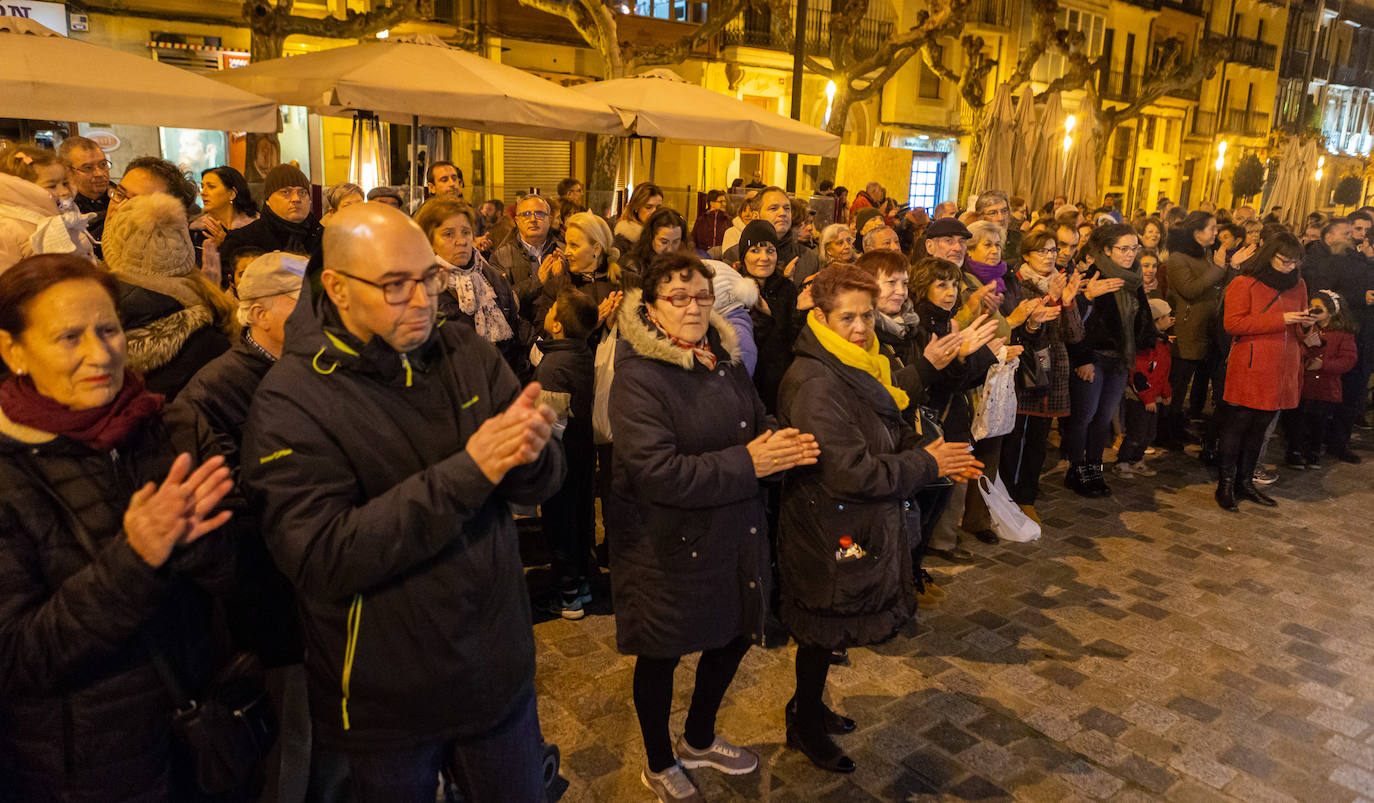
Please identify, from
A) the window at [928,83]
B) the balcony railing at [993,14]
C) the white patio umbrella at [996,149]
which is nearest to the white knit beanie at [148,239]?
the white patio umbrella at [996,149]

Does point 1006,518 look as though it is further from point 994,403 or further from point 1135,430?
point 1135,430

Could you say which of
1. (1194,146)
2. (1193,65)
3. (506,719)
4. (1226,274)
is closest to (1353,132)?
(1194,146)

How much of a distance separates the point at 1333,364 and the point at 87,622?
9.77 metres

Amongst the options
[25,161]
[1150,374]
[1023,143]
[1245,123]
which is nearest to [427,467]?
[25,161]

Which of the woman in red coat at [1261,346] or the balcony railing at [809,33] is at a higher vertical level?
the balcony railing at [809,33]

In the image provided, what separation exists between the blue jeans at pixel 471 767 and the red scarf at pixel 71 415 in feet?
3.22

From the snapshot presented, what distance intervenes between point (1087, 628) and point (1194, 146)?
44351mm

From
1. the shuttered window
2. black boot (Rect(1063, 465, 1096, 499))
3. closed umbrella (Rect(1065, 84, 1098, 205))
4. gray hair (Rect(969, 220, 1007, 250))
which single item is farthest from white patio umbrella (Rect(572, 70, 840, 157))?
the shuttered window

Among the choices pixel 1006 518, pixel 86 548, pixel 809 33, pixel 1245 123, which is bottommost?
pixel 1006 518

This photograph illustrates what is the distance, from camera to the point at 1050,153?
47.5 feet

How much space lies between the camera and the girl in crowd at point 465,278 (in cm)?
466

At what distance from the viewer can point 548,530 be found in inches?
195

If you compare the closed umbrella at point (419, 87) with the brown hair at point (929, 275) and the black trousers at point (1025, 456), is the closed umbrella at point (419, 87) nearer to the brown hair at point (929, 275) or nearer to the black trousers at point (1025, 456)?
the brown hair at point (929, 275)

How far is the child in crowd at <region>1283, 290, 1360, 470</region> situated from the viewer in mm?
8008
